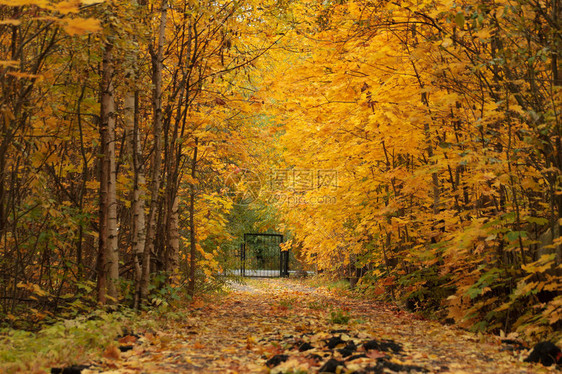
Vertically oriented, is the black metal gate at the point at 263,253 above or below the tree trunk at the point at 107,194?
below

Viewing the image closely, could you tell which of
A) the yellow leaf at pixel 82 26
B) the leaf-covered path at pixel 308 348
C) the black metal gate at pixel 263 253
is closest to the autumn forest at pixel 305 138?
the yellow leaf at pixel 82 26

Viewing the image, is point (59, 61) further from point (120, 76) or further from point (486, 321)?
point (486, 321)

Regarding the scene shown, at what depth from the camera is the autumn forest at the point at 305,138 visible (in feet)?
15.6

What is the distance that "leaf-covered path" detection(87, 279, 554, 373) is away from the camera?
3611 mm

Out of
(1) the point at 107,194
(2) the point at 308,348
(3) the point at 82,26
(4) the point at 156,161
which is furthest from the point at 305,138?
(3) the point at 82,26

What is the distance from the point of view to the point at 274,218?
733 inches

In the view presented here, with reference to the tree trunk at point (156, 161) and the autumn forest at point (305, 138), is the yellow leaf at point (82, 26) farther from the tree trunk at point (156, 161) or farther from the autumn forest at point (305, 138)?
the tree trunk at point (156, 161)

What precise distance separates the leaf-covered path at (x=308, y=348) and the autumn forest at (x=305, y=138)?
0.63 metres

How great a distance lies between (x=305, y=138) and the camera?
9.28m

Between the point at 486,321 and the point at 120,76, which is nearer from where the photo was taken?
the point at 486,321

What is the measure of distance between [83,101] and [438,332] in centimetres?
498

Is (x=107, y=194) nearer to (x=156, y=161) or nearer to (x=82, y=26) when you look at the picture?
(x=156, y=161)

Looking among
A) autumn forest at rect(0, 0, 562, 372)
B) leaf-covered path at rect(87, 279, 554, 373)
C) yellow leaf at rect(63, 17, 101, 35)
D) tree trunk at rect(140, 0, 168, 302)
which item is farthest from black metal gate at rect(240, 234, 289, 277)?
yellow leaf at rect(63, 17, 101, 35)

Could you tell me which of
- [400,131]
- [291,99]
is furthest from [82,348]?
[291,99]
